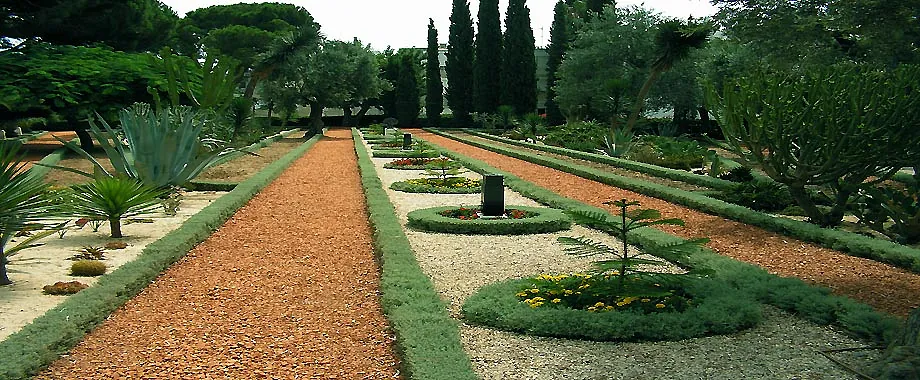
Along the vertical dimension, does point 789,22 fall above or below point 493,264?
above

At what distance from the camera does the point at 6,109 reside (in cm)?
2112

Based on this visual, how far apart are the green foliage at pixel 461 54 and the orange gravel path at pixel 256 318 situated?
142 feet

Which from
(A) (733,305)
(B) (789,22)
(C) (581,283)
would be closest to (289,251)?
(C) (581,283)

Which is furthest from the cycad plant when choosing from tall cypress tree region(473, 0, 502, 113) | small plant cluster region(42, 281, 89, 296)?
tall cypress tree region(473, 0, 502, 113)

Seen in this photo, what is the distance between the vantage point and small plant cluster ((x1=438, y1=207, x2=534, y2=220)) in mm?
10133

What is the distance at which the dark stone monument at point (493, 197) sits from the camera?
10.3 m

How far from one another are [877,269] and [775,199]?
4.58 m

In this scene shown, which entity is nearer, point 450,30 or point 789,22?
point 789,22

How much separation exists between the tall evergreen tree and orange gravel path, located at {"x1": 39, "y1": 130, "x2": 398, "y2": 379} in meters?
44.7

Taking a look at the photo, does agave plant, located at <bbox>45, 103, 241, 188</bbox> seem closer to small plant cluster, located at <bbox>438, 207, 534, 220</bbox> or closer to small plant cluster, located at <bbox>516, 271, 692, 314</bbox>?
small plant cluster, located at <bbox>438, 207, 534, 220</bbox>

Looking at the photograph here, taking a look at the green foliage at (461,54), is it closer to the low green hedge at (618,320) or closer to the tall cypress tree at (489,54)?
the tall cypress tree at (489,54)

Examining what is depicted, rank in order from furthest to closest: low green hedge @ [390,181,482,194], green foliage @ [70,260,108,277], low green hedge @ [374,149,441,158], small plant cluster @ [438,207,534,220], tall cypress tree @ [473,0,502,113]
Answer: tall cypress tree @ [473,0,502,113] → low green hedge @ [374,149,441,158] → low green hedge @ [390,181,482,194] → small plant cluster @ [438,207,534,220] → green foliage @ [70,260,108,277]

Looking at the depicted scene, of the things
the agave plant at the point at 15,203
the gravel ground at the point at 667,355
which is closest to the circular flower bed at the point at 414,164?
the agave plant at the point at 15,203

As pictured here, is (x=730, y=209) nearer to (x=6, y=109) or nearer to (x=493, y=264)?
(x=493, y=264)
